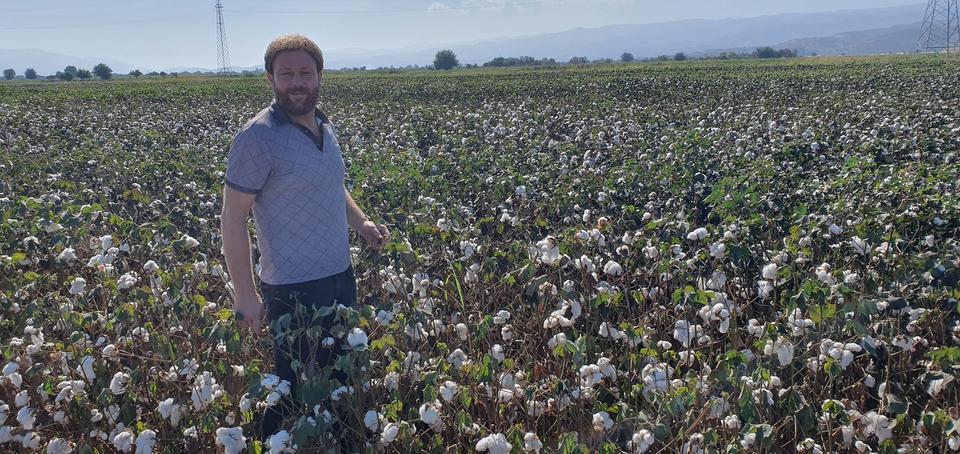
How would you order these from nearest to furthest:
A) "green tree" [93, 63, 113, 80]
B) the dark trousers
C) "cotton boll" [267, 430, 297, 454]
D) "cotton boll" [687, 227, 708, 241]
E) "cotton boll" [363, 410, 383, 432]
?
"cotton boll" [267, 430, 297, 454] → "cotton boll" [363, 410, 383, 432] → the dark trousers → "cotton boll" [687, 227, 708, 241] → "green tree" [93, 63, 113, 80]

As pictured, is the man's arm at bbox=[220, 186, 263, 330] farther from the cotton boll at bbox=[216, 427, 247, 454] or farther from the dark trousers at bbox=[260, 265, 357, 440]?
the cotton boll at bbox=[216, 427, 247, 454]

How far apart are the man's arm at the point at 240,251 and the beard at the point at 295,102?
42 centimetres

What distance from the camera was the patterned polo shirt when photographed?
3.00 metres

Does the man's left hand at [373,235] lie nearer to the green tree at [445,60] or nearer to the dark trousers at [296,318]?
the dark trousers at [296,318]

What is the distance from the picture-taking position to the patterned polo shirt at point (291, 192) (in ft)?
9.86

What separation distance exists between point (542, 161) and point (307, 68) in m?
6.53

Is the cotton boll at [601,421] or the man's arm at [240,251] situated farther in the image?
the man's arm at [240,251]

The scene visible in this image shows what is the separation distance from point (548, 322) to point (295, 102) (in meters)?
1.53

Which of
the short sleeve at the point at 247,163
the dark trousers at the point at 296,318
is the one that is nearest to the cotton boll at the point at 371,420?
the dark trousers at the point at 296,318

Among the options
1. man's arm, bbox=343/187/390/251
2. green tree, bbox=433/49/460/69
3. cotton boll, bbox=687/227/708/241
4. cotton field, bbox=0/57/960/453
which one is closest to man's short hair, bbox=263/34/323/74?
man's arm, bbox=343/187/390/251

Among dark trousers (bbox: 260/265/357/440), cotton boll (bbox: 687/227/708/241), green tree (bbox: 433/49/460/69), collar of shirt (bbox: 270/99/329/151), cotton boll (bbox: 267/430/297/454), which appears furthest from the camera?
green tree (bbox: 433/49/460/69)

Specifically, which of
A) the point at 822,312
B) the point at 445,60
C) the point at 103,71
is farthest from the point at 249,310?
the point at 103,71

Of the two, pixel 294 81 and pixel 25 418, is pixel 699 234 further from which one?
pixel 25 418

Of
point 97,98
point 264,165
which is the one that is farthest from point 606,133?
point 97,98
